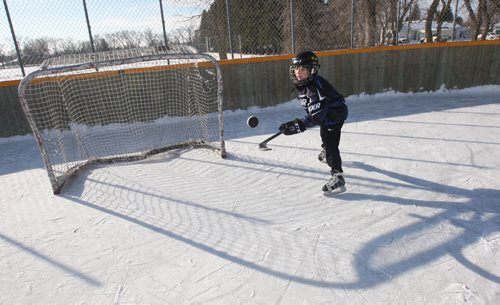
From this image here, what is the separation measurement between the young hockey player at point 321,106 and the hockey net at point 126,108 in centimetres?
199

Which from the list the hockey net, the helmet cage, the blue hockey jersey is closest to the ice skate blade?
the blue hockey jersey

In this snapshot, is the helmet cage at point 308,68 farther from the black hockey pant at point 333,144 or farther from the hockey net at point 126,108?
the hockey net at point 126,108

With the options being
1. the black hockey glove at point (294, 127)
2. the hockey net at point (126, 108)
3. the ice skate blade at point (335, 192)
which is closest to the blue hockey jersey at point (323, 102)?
the black hockey glove at point (294, 127)

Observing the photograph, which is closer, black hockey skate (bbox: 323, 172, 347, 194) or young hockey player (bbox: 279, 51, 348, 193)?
young hockey player (bbox: 279, 51, 348, 193)

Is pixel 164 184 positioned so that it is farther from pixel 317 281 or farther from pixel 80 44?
pixel 80 44

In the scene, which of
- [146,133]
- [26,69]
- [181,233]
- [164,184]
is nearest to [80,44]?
[26,69]

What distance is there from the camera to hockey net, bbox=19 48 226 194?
5258 millimetres

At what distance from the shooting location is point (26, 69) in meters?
5.69

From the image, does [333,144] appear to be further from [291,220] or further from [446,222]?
[446,222]

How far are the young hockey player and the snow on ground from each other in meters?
0.32

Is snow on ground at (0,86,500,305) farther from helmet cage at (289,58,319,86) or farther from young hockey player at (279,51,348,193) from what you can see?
helmet cage at (289,58,319,86)

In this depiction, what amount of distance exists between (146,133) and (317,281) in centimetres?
456

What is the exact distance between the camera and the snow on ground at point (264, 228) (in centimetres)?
201

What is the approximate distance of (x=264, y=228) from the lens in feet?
8.59
